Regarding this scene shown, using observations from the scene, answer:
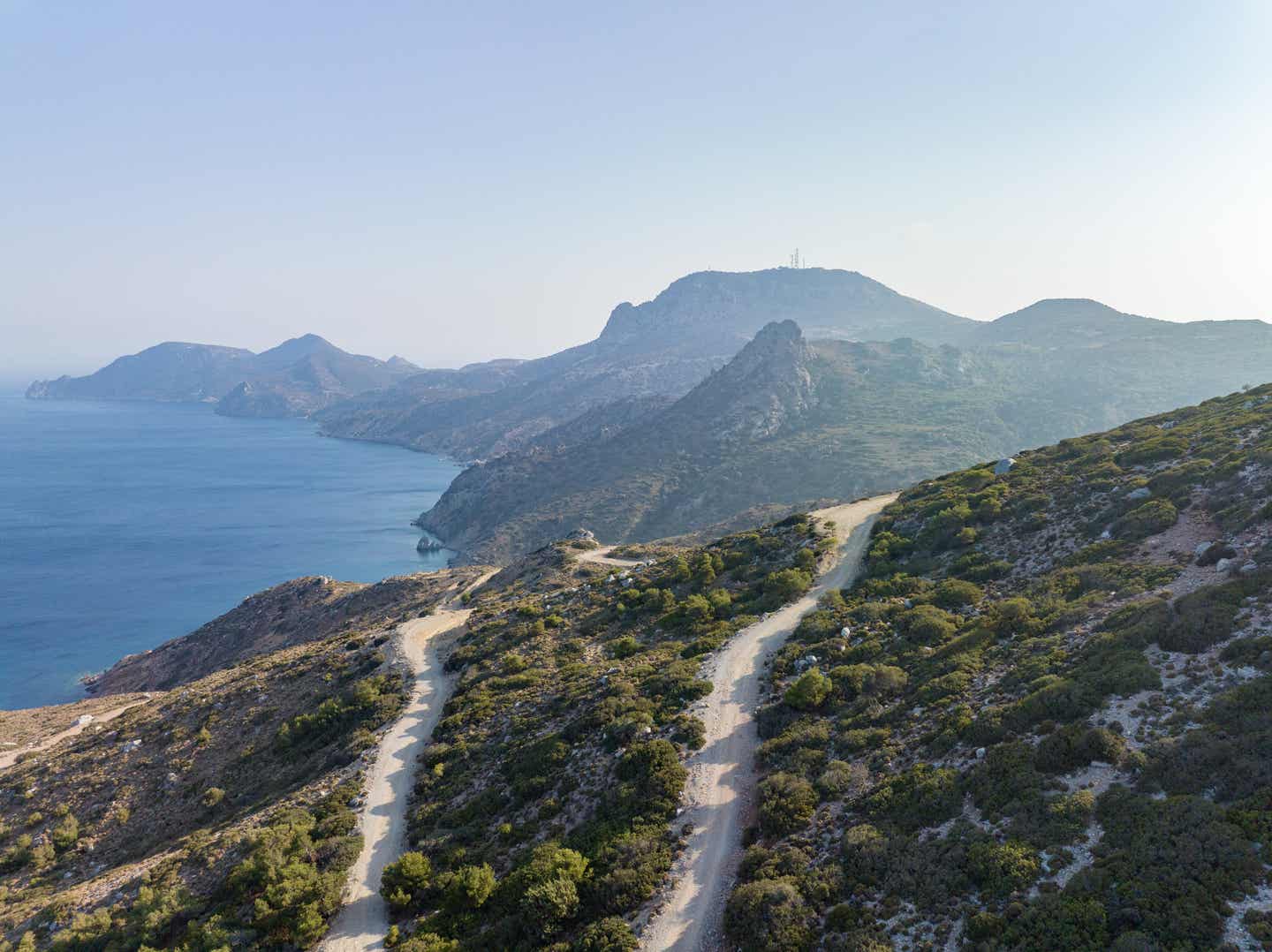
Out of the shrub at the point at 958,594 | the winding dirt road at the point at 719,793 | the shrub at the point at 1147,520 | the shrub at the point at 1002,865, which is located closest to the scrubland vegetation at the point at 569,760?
the winding dirt road at the point at 719,793

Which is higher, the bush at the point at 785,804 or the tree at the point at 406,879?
the bush at the point at 785,804

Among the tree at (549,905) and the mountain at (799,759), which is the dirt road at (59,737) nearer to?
the mountain at (799,759)

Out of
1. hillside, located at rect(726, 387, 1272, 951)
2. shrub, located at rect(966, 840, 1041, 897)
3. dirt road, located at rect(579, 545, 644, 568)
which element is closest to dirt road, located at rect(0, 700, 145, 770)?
dirt road, located at rect(579, 545, 644, 568)

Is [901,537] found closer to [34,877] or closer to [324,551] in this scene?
[34,877]

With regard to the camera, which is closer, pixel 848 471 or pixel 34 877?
pixel 34 877

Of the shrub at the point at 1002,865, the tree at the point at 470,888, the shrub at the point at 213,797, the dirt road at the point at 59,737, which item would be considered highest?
the shrub at the point at 1002,865

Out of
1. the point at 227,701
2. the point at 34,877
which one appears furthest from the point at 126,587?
the point at 34,877
